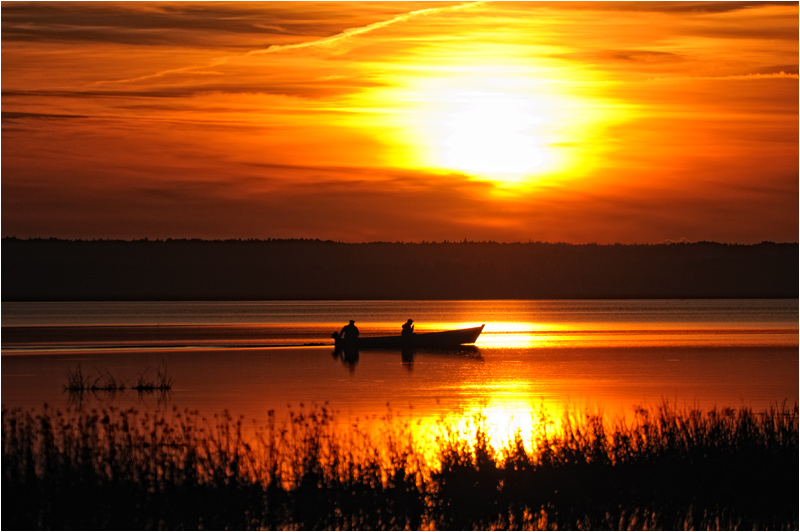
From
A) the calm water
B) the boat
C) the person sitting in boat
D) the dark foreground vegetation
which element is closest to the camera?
the dark foreground vegetation

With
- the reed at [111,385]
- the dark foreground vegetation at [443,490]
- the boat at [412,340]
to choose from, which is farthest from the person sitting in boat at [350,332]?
the dark foreground vegetation at [443,490]

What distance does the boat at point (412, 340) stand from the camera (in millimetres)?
54312

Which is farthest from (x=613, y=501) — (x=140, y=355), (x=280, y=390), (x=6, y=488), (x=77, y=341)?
(x=77, y=341)

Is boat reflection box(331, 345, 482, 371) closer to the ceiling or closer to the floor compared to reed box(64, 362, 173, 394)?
closer to the ceiling

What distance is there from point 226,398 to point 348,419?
847cm

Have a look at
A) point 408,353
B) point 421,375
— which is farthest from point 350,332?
point 421,375

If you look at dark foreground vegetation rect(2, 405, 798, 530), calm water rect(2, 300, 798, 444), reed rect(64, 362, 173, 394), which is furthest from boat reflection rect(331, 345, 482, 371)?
dark foreground vegetation rect(2, 405, 798, 530)

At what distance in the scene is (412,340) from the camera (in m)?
57.2

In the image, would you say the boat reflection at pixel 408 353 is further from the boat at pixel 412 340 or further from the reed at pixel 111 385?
the reed at pixel 111 385

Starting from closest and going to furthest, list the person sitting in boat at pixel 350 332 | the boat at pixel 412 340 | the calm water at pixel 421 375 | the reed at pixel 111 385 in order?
the calm water at pixel 421 375, the reed at pixel 111 385, the person sitting in boat at pixel 350 332, the boat at pixel 412 340

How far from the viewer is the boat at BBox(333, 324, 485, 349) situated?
178 ft

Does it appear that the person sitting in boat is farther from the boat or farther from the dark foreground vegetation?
the dark foreground vegetation

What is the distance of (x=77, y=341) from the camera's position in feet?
241

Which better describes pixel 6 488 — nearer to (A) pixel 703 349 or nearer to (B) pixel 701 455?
(B) pixel 701 455
